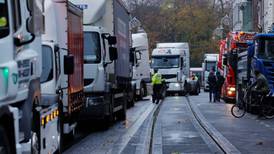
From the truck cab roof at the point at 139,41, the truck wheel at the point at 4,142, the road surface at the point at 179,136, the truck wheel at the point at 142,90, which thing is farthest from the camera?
the truck cab roof at the point at 139,41

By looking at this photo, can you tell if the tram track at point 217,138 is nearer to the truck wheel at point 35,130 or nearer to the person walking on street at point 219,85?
the truck wheel at point 35,130

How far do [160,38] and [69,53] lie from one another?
79.9 m

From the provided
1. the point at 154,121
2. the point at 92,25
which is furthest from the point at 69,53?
the point at 154,121

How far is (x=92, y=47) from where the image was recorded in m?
18.9

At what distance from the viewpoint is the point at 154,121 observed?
72.8 feet

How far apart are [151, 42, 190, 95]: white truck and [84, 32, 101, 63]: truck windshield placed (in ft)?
91.9

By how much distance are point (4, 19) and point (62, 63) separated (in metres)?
7.72

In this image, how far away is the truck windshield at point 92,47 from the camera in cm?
1863

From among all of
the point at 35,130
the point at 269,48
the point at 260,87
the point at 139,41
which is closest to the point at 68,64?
the point at 35,130

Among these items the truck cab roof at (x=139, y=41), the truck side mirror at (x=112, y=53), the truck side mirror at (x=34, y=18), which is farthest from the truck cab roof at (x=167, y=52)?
the truck side mirror at (x=34, y=18)

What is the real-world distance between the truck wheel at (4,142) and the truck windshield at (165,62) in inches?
1600

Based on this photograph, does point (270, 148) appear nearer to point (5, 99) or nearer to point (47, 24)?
point (47, 24)

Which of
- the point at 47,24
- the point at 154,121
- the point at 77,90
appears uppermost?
the point at 47,24

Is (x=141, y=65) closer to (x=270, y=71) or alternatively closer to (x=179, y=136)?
(x=270, y=71)
